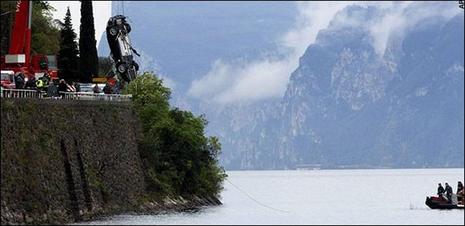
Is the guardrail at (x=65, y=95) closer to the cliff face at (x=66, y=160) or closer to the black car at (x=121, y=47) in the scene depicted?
the cliff face at (x=66, y=160)

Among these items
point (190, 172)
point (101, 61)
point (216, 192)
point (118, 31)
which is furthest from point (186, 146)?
point (101, 61)

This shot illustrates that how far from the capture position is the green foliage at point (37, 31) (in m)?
122

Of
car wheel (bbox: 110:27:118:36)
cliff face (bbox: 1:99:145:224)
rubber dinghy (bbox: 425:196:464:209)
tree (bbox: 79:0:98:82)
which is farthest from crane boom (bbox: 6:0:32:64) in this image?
rubber dinghy (bbox: 425:196:464:209)

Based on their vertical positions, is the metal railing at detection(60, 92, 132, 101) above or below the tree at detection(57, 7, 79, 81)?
below

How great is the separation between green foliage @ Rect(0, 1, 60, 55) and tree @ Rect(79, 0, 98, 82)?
27.3ft

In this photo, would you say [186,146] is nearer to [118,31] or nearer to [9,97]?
[118,31]

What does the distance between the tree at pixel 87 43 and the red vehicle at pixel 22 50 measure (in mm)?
12284

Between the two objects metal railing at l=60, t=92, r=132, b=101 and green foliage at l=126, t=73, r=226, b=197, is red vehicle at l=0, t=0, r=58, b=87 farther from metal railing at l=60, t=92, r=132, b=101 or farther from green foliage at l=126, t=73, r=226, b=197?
green foliage at l=126, t=73, r=226, b=197

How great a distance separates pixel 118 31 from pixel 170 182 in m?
24.8

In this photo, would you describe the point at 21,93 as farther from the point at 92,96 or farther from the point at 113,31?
the point at 113,31

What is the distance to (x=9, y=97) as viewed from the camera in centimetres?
6888

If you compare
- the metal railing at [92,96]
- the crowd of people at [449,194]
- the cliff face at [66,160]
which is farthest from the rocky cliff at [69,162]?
the crowd of people at [449,194]

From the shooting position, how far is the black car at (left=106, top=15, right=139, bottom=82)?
12006cm

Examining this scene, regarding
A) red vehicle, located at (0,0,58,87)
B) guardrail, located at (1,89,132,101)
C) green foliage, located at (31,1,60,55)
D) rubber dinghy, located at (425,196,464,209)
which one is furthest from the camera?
green foliage, located at (31,1,60,55)
